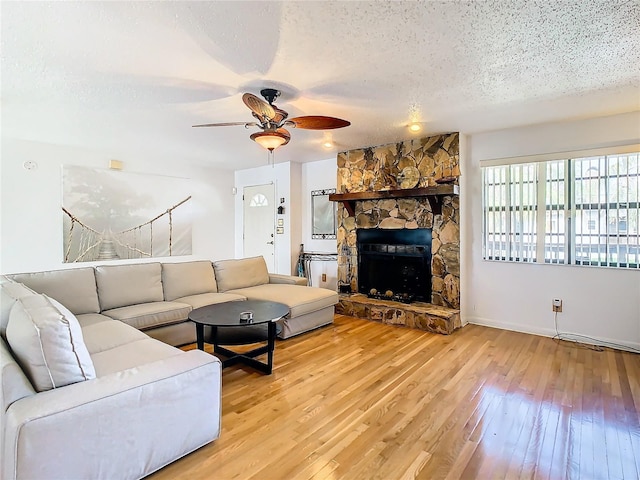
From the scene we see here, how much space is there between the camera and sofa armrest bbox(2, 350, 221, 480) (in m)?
1.39

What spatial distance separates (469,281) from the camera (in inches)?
175

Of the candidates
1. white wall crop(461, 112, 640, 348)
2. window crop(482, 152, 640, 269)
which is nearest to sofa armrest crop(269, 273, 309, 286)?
white wall crop(461, 112, 640, 348)

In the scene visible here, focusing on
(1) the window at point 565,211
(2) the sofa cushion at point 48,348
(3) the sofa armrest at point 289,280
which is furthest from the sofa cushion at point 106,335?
(1) the window at point 565,211

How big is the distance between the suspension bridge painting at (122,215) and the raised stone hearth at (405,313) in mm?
3143

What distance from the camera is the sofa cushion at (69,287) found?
3.09 metres

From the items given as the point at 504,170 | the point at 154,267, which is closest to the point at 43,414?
the point at 154,267

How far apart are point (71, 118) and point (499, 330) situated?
5268mm

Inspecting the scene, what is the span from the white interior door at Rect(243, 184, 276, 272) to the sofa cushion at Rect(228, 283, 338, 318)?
6.21ft

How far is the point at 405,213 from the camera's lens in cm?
469

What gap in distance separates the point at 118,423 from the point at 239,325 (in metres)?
1.17

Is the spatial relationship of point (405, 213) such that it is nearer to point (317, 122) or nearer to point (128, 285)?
point (317, 122)

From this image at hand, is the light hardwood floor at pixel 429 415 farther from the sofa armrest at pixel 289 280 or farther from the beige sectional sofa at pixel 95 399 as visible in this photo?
the sofa armrest at pixel 289 280

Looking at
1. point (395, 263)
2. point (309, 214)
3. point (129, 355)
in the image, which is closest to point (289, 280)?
point (395, 263)

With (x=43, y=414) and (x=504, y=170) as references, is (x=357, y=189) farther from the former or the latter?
(x=43, y=414)
